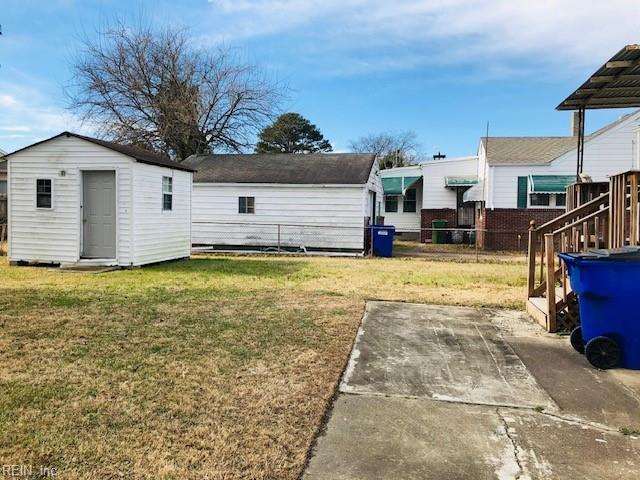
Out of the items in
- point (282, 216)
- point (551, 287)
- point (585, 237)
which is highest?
point (282, 216)

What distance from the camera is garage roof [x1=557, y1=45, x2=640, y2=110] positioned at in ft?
18.1

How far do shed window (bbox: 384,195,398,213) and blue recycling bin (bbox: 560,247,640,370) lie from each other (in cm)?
2033

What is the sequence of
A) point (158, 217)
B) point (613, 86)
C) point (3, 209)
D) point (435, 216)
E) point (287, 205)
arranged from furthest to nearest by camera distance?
point (3, 209) < point (435, 216) < point (287, 205) < point (158, 217) < point (613, 86)

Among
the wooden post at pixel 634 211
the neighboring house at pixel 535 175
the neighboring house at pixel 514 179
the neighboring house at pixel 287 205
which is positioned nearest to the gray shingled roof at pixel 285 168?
the neighboring house at pixel 287 205

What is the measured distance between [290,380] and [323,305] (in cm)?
321

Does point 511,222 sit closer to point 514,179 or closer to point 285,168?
point 514,179

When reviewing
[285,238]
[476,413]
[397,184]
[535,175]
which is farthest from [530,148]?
[476,413]

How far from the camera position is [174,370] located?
414 centimetres

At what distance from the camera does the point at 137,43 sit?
25.9 meters

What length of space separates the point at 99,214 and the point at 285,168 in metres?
8.22

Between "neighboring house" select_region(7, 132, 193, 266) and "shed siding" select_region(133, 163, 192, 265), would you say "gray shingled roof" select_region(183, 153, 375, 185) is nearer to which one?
"shed siding" select_region(133, 163, 192, 265)

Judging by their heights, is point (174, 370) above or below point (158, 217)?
below

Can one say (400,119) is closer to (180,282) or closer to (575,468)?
(180,282)

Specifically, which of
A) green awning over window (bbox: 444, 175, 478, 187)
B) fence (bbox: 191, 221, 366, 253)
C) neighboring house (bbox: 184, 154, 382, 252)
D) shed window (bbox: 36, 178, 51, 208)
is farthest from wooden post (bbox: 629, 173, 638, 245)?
green awning over window (bbox: 444, 175, 478, 187)
